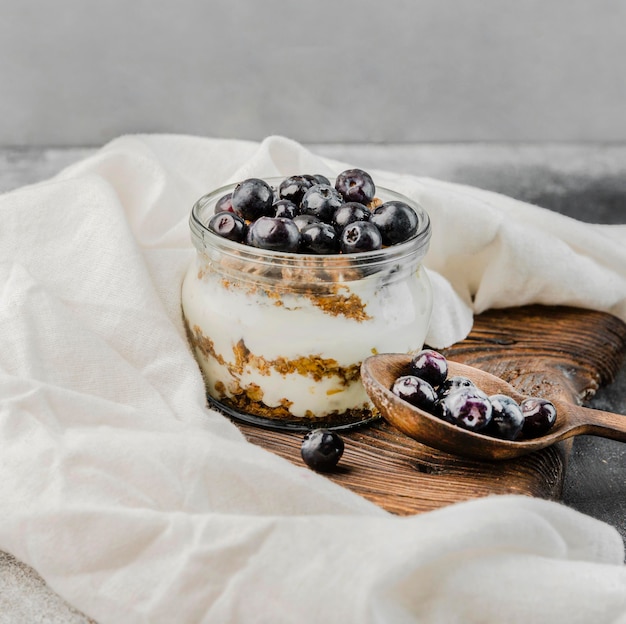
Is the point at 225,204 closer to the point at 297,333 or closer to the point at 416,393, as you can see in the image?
the point at 297,333

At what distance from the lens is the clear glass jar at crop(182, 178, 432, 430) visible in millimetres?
1063

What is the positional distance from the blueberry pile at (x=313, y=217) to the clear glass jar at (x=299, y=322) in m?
0.02

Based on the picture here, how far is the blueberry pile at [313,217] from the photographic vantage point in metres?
1.05

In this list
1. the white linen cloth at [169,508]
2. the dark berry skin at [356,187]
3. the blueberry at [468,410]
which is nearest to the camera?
the white linen cloth at [169,508]

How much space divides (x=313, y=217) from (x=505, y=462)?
15.9 inches

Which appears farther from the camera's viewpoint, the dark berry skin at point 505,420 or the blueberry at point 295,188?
the blueberry at point 295,188

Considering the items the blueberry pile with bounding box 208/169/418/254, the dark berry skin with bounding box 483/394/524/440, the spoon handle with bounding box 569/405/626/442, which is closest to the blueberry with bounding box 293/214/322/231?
the blueberry pile with bounding box 208/169/418/254

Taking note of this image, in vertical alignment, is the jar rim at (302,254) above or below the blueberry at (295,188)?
below

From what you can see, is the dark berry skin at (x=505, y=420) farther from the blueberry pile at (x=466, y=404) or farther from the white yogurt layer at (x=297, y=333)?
the white yogurt layer at (x=297, y=333)

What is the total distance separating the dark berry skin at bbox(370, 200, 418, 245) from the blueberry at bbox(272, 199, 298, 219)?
11 cm

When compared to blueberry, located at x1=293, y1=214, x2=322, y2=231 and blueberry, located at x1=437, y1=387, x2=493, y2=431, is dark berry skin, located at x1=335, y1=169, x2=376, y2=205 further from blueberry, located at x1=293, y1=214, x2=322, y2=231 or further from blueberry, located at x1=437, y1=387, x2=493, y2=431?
blueberry, located at x1=437, y1=387, x2=493, y2=431

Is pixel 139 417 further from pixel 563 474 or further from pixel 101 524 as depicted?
pixel 563 474

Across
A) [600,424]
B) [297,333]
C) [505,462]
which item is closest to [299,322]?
[297,333]

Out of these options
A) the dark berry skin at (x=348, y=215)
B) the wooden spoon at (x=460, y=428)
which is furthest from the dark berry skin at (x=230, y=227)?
the wooden spoon at (x=460, y=428)
